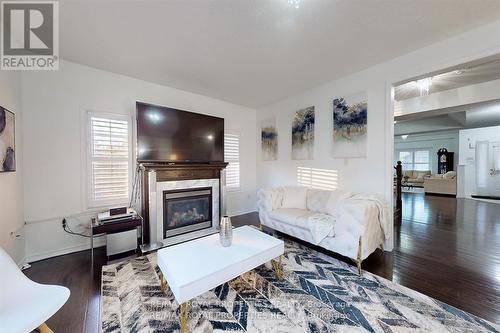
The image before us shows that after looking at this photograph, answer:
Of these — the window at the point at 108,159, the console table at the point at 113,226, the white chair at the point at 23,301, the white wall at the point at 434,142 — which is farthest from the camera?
the white wall at the point at 434,142

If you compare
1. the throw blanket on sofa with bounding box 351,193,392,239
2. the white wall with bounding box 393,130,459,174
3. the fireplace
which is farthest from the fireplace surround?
the white wall with bounding box 393,130,459,174

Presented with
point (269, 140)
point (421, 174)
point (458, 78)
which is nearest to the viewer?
point (458, 78)

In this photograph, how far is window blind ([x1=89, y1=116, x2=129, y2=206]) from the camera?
2.93 meters

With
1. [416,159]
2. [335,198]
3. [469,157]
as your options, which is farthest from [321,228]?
[416,159]

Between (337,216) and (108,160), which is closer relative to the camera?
(337,216)

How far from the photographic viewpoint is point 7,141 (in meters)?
2.07

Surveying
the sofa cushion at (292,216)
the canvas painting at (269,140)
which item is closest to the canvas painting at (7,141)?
the sofa cushion at (292,216)

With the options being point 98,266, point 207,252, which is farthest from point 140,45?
point 98,266

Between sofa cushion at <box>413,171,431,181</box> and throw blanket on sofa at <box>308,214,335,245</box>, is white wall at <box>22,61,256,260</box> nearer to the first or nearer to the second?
throw blanket on sofa at <box>308,214,335,245</box>

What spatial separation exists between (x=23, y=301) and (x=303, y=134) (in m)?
4.05

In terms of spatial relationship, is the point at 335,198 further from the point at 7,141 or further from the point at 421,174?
the point at 421,174

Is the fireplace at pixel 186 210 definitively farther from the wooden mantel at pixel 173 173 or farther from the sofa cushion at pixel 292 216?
the sofa cushion at pixel 292 216

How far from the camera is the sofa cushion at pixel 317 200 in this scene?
321 centimetres

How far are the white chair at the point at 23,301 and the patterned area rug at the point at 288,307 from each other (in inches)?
17.3
